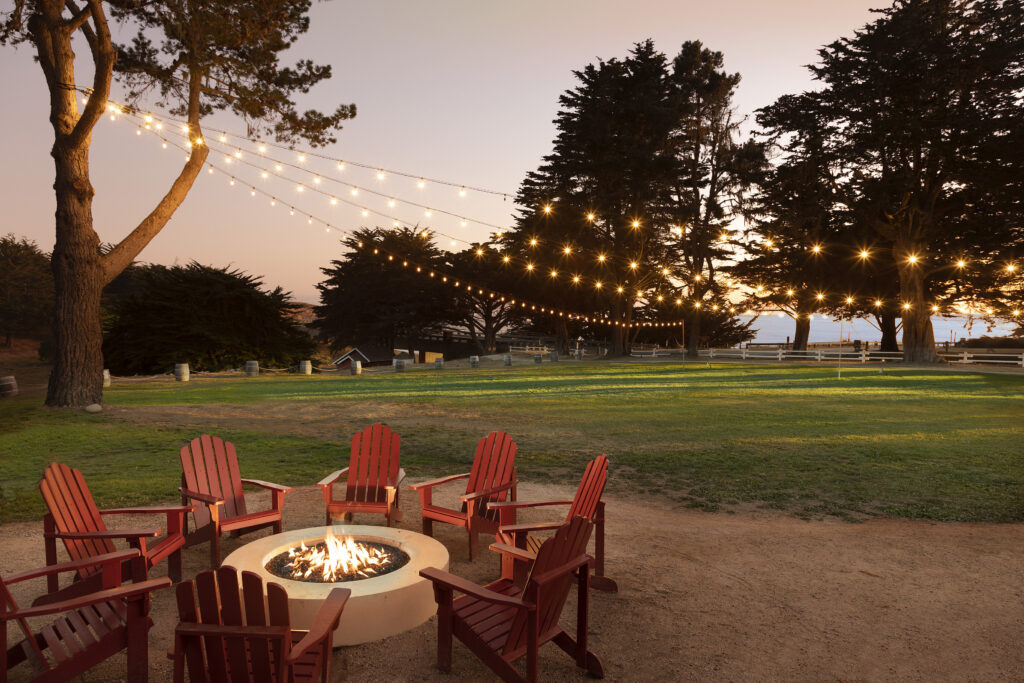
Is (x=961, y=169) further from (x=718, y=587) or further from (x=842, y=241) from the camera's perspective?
(x=718, y=587)

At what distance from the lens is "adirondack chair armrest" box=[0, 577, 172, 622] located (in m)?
2.55

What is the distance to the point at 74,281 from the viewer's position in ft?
41.2

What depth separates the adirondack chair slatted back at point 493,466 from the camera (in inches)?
207

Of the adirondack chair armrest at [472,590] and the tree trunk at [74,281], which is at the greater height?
the tree trunk at [74,281]

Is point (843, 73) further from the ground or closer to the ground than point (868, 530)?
further from the ground

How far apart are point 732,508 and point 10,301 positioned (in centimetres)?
4679

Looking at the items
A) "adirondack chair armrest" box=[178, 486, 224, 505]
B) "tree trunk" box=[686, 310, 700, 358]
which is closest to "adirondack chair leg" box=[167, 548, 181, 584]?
"adirondack chair armrest" box=[178, 486, 224, 505]

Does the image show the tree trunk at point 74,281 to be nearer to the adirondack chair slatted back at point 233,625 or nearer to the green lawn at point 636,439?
the green lawn at point 636,439

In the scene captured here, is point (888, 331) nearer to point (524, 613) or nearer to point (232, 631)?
point (524, 613)

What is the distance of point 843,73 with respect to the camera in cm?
3181

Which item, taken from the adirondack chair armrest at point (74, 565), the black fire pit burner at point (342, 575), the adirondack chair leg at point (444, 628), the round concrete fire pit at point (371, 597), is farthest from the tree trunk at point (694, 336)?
the adirondack chair armrest at point (74, 565)

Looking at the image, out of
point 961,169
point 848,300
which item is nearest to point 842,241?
A: point 848,300

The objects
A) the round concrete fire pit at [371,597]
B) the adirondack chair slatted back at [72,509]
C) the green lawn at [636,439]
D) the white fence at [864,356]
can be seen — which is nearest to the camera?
the round concrete fire pit at [371,597]

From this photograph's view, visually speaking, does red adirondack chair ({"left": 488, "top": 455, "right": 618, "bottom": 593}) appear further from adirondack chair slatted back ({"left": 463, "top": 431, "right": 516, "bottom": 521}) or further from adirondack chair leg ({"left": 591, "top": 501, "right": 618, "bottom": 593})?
adirondack chair slatted back ({"left": 463, "top": 431, "right": 516, "bottom": 521})
